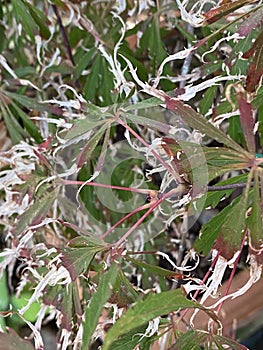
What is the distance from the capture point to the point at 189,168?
1.17 ft

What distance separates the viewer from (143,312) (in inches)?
11.0

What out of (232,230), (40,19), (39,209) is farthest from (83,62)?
(232,230)

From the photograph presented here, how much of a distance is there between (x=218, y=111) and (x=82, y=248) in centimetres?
16

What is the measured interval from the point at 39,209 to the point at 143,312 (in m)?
0.20

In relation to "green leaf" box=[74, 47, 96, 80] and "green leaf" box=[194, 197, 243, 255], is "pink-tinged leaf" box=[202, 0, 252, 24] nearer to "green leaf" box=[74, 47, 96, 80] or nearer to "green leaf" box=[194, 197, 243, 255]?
"green leaf" box=[194, 197, 243, 255]

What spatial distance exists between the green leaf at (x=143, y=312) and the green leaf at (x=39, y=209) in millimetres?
170

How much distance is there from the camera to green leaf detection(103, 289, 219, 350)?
276 mm

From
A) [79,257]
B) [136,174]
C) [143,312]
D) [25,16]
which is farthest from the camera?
[136,174]

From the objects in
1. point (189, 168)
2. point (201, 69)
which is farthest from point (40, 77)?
point (189, 168)

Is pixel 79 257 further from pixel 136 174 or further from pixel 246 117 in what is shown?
pixel 136 174

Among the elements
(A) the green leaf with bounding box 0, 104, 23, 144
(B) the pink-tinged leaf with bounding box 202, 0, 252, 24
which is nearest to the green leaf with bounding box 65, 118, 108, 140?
(B) the pink-tinged leaf with bounding box 202, 0, 252, 24

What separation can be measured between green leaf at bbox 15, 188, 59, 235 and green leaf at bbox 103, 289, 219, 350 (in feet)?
0.56

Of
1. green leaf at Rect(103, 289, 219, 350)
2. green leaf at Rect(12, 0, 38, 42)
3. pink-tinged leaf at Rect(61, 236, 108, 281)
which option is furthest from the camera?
green leaf at Rect(12, 0, 38, 42)

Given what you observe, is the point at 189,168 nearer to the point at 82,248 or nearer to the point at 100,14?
the point at 82,248
